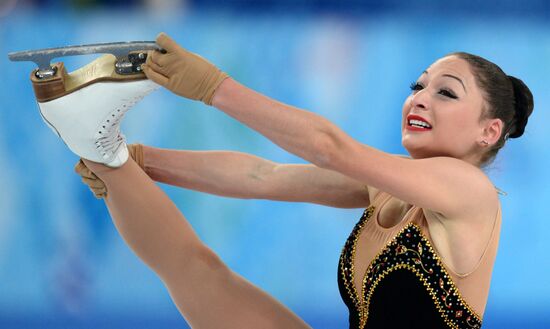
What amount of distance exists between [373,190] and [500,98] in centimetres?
49

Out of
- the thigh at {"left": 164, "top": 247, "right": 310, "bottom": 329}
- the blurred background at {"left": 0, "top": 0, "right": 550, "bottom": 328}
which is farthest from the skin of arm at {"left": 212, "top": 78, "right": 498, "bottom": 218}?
the blurred background at {"left": 0, "top": 0, "right": 550, "bottom": 328}

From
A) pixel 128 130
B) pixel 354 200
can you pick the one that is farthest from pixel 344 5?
pixel 354 200

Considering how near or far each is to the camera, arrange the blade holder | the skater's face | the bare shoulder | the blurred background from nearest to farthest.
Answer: the blade holder < the bare shoulder < the skater's face < the blurred background

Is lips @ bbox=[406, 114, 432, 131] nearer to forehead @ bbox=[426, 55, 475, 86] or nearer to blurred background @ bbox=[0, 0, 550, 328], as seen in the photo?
forehead @ bbox=[426, 55, 475, 86]

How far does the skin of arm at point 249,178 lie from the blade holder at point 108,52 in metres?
0.58

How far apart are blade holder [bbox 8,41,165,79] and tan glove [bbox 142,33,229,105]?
0.21ft

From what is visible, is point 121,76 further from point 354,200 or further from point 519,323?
point 519,323

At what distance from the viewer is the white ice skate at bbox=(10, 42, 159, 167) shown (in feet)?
7.29

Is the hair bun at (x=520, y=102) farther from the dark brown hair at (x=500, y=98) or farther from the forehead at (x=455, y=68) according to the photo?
the forehead at (x=455, y=68)

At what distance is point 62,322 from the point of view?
382cm

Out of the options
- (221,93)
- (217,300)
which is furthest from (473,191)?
(217,300)

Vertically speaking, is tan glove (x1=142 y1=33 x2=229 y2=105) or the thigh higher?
tan glove (x1=142 y1=33 x2=229 y2=105)

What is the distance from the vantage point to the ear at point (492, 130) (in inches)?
95.4

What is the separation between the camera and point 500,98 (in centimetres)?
244
